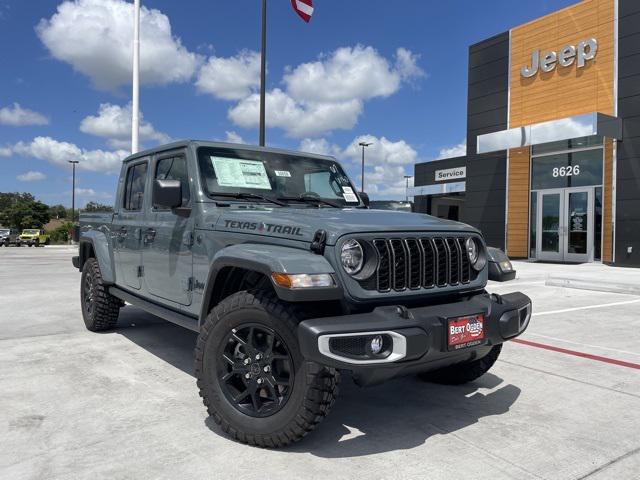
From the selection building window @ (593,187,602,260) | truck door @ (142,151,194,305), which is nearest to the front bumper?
truck door @ (142,151,194,305)

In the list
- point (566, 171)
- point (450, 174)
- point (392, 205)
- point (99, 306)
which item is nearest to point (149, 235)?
point (99, 306)

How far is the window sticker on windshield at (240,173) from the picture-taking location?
13.2 feet

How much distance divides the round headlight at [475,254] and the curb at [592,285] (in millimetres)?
8102

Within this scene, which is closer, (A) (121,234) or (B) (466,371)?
(B) (466,371)

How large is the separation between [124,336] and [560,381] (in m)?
4.34

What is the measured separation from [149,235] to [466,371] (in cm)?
282

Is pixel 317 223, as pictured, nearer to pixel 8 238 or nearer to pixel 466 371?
pixel 466 371

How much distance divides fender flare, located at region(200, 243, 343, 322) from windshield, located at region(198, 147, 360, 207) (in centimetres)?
89

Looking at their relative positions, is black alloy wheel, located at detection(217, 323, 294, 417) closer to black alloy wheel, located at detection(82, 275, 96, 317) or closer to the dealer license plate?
the dealer license plate

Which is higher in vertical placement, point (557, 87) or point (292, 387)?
point (557, 87)

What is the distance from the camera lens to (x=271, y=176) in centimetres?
424

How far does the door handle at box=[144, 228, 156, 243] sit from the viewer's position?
444 centimetres

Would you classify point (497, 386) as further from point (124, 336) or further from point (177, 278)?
point (124, 336)

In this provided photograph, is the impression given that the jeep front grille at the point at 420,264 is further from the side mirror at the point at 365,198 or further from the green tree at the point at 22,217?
the green tree at the point at 22,217
